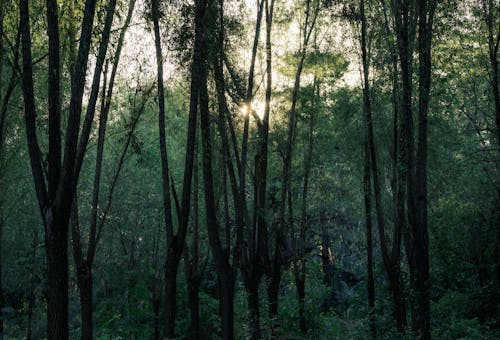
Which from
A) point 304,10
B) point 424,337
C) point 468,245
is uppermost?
point 304,10

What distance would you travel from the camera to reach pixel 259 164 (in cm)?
1394

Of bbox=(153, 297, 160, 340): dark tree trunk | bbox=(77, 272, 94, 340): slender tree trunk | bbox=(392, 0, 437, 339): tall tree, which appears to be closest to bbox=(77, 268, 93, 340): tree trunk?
bbox=(77, 272, 94, 340): slender tree trunk

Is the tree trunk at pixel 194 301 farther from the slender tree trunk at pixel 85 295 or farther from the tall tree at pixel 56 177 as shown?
the tall tree at pixel 56 177

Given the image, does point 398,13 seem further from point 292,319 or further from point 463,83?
point 292,319

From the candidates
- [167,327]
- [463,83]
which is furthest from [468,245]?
[167,327]

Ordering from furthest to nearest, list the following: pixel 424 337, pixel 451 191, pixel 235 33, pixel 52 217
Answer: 1. pixel 451 191
2. pixel 235 33
3. pixel 424 337
4. pixel 52 217

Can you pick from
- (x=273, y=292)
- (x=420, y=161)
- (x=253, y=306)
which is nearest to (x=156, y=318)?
(x=273, y=292)

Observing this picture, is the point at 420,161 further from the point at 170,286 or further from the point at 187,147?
the point at 170,286

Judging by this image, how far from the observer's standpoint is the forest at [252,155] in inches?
Result: 380

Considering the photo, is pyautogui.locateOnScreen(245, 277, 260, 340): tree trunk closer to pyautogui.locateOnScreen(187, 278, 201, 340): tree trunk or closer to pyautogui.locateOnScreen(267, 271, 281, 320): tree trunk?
pyautogui.locateOnScreen(267, 271, 281, 320): tree trunk

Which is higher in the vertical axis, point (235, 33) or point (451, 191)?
point (235, 33)

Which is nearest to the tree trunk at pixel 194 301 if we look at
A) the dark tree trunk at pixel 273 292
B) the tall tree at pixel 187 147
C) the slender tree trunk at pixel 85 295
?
the dark tree trunk at pixel 273 292

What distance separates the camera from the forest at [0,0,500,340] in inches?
380

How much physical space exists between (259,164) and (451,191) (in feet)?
35.8
